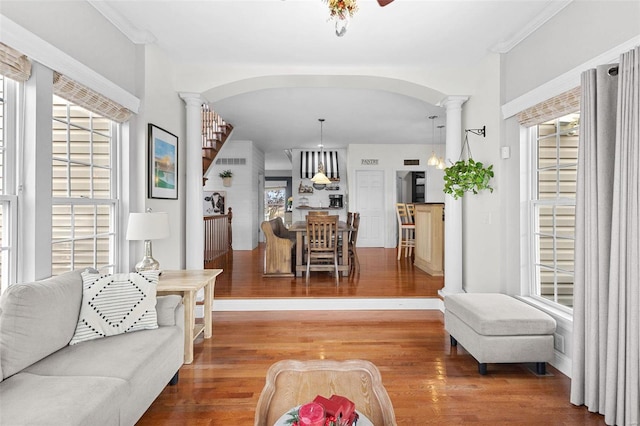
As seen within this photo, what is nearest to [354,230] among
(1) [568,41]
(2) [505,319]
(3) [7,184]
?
(2) [505,319]

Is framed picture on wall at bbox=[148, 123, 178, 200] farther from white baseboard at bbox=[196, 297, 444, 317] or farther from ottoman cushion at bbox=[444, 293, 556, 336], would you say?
ottoman cushion at bbox=[444, 293, 556, 336]

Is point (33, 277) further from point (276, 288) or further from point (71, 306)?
point (276, 288)

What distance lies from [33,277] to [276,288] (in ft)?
9.29

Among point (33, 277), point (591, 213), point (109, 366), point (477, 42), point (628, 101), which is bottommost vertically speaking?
point (109, 366)

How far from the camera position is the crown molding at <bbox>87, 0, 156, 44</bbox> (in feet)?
9.07

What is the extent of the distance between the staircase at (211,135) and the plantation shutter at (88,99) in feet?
10.1

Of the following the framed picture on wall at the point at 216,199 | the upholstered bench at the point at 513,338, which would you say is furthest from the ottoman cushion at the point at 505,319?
the framed picture on wall at the point at 216,199

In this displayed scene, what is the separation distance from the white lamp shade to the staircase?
134 inches

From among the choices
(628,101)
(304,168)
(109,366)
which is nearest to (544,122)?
(628,101)

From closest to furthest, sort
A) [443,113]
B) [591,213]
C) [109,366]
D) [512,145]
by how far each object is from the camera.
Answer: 1. [109,366]
2. [591,213]
3. [512,145]
4. [443,113]

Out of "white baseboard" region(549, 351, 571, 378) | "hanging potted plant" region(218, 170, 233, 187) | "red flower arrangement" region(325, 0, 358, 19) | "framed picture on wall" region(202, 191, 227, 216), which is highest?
"red flower arrangement" region(325, 0, 358, 19)

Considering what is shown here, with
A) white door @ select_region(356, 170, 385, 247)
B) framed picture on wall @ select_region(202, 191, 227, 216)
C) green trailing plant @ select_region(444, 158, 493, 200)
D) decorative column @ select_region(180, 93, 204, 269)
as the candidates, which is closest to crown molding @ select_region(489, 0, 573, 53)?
green trailing plant @ select_region(444, 158, 493, 200)

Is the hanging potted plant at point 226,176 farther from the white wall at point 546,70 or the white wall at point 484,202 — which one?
the white wall at point 546,70

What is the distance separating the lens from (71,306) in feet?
6.64
